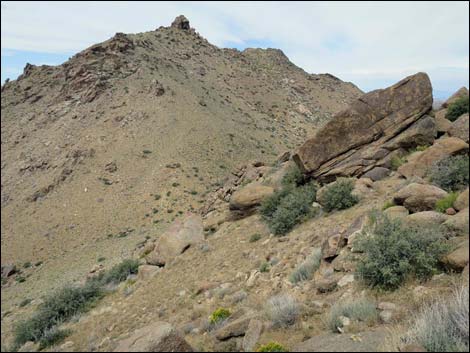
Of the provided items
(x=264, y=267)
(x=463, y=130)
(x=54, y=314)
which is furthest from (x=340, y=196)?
(x=54, y=314)

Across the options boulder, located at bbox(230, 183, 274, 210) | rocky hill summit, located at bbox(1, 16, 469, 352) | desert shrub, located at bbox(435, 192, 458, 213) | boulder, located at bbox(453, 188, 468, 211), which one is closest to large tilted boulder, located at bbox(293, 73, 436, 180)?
rocky hill summit, located at bbox(1, 16, 469, 352)

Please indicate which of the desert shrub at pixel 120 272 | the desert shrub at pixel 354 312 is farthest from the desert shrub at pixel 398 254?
the desert shrub at pixel 120 272

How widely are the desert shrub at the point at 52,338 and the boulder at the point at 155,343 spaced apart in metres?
0.61

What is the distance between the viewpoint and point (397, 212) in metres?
7.38

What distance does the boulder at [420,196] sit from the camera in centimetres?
616

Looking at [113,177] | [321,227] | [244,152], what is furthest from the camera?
[244,152]

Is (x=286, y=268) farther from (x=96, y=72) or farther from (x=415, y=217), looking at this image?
(x=96, y=72)

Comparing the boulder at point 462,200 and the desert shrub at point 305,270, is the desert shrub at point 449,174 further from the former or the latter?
the desert shrub at point 305,270

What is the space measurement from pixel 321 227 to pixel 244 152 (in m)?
27.4

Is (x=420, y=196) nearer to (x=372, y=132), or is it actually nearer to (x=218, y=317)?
(x=218, y=317)

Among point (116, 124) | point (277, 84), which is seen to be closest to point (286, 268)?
point (116, 124)

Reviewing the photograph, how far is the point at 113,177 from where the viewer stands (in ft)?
97.8

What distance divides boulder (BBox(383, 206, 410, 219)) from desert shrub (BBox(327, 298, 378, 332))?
105 inches

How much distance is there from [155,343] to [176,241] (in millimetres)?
11659
